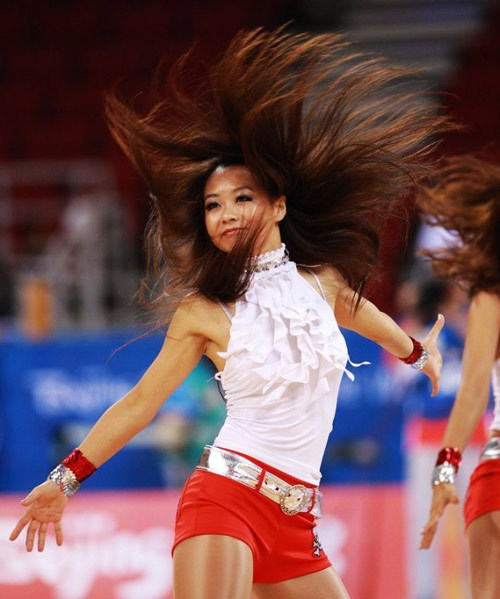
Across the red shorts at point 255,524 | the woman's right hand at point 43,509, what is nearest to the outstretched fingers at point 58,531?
the woman's right hand at point 43,509

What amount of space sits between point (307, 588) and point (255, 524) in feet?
0.87

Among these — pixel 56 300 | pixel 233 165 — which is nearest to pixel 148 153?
pixel 233 165

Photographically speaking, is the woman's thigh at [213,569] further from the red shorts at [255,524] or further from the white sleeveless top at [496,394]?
the white sleeveless top at [496,394]

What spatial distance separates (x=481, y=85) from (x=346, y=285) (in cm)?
922

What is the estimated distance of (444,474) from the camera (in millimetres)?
3357

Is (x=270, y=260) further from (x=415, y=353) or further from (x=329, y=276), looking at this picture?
(x=415, y=353)

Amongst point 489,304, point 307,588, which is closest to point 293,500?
point 307,588

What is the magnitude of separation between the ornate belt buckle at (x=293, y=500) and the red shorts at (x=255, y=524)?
Result: 2cm

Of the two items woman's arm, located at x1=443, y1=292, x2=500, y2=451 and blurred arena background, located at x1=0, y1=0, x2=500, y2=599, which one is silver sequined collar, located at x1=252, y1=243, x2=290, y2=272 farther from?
woman's arm, located at x1=443, y1=292, x2=500, y2=451

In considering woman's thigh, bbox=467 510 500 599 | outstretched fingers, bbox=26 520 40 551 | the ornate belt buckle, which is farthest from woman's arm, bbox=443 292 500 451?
outstretched fingers, bbox=26 520 40 551

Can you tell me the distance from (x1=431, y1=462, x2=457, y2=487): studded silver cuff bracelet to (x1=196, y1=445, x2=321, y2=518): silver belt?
0.59 meters

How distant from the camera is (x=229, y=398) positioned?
3.03 metres

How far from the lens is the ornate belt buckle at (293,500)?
2910mm

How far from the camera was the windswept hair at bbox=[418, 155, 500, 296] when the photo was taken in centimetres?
356
